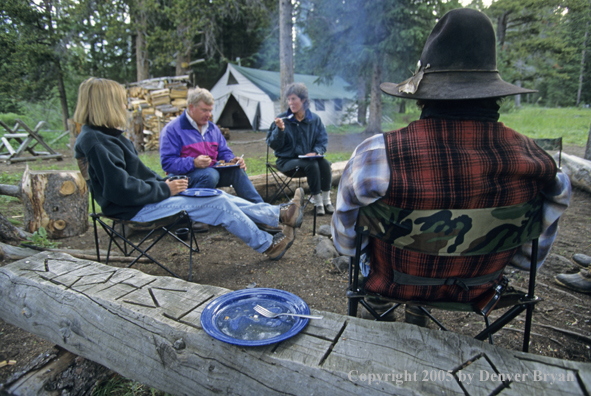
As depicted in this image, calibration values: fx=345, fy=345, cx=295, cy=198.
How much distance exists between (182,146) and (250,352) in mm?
2918

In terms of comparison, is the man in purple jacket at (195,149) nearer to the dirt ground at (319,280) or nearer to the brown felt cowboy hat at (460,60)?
the dirt ground at (319,280)

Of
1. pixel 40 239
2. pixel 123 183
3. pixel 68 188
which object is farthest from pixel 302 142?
pixel 40 239

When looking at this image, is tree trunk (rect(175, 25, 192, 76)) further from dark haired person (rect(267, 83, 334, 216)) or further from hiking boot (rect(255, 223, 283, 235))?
hiking boot (rect(255, 223, 283, 235))

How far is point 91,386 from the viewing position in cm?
186

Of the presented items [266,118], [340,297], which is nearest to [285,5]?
[266,118]

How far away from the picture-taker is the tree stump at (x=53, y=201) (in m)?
3.65

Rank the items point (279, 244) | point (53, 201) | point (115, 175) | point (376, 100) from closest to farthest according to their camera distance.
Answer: point (115, 175) → point (279, 244) → point (53, 201) → point (376, 100)

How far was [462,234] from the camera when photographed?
4.33 ft

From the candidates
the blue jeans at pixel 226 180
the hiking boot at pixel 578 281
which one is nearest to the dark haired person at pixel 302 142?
the blue jeans at pixel 226 180

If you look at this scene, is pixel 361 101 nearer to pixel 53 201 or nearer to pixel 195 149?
pixel 195 149

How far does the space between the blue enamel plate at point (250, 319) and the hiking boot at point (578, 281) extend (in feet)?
7.63

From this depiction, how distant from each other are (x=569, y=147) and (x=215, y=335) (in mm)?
10802

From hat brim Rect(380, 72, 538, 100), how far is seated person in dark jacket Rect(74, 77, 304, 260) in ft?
6.13

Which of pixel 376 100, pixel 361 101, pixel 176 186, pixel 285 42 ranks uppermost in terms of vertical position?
pixel 285 42
